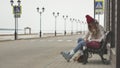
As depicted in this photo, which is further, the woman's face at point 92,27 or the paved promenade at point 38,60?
the woman's face at point 92,27

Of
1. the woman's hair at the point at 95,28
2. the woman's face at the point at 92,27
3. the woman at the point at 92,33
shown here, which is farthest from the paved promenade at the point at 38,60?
the woman's face at the point at 92,27

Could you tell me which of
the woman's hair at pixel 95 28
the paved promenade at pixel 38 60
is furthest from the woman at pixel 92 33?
the paved promenade at pixel 38 60

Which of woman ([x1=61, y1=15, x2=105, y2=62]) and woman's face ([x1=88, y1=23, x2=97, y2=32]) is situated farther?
woman's face ([x1=88, y1=23, x2=97, y2=32])

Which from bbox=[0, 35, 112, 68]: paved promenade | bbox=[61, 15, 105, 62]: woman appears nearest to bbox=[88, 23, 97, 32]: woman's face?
bbox=[61, 15, 105, 62]: woman

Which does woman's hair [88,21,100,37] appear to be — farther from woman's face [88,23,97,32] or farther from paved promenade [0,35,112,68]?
paved promenade [0,35,112,68]

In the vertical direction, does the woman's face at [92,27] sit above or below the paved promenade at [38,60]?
above

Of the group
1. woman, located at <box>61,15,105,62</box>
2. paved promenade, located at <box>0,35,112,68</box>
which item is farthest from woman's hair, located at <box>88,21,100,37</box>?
paved promenade, located at <box>0,35,112,68</box>

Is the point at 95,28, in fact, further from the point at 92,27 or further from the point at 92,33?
the point at 92,33

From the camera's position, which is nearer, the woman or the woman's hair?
the woman

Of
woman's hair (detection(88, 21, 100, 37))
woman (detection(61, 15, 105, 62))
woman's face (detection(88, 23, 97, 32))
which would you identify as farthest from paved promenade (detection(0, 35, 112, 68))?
woman's face (detection(88, 23, 97, 32))

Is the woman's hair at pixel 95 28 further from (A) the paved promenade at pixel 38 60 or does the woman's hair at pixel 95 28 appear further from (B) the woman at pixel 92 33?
(A) the paved promenade at pixel 38 60

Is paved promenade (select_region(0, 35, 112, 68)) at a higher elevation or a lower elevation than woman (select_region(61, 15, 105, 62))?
lower

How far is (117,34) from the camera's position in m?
9.28

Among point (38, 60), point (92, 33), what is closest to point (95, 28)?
point (92, 33)
